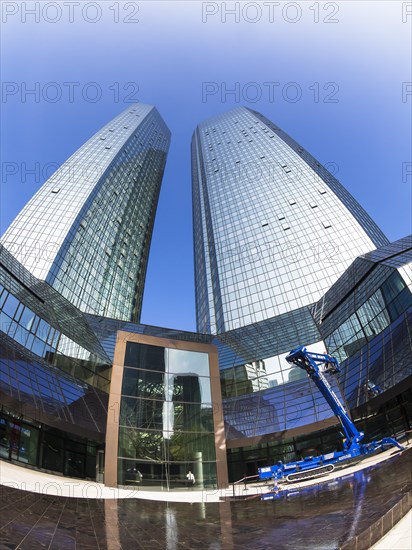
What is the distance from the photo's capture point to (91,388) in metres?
37.0

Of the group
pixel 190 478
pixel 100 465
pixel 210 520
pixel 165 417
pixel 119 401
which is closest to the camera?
pixel 210 520

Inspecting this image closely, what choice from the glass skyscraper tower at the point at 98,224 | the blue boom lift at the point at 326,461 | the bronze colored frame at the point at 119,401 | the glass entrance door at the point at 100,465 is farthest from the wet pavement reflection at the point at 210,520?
the glass skyscraper tower at the point at 98,224

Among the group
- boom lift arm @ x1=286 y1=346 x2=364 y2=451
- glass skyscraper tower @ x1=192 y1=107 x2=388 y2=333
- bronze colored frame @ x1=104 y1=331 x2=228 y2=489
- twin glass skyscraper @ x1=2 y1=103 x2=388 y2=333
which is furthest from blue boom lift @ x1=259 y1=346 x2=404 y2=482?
glass skyscraper tower @ x1=192 y1=107 x2=388 y2=333

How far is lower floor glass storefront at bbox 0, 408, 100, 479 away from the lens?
25703 millimetres

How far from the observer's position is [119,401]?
28.0m

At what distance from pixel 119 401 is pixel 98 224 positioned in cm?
8263

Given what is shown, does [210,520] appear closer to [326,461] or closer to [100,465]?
[326,461]

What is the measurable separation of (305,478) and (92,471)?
59.5 feet

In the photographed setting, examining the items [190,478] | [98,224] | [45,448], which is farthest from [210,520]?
[98,224]

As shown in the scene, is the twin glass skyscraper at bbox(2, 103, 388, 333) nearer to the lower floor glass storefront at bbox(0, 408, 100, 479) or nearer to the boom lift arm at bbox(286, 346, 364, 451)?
the lower floor glass storefront at bbox(0, 408, 100, 479)

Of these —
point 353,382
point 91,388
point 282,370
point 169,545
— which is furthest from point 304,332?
point 169,545

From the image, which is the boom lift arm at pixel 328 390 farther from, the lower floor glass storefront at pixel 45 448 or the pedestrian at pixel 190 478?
the lower floor glass storefront at pixel 45 448

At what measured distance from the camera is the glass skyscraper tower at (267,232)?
8875cm

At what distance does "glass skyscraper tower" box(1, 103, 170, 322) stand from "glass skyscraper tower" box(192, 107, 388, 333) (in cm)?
2264
